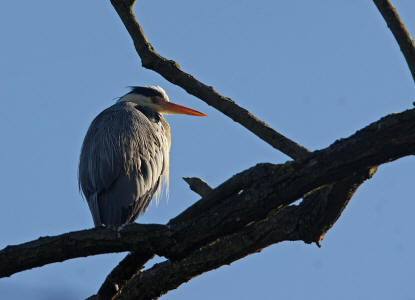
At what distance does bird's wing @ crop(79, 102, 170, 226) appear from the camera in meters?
6.55

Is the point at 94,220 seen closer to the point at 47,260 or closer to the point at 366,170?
the point at 47,260

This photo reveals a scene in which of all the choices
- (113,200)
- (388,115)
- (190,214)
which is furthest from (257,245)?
(113,200)

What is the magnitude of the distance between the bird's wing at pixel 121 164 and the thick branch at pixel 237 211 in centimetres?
256

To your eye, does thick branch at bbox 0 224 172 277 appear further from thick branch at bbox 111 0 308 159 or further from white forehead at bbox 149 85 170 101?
white forehead at bbox 149 85 170 101

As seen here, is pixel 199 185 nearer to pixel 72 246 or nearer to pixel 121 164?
pixel 121 164

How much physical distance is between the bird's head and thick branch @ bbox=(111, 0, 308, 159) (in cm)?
336

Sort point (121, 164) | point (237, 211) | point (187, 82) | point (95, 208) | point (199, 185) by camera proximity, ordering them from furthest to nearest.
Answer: point (121, 164) < point (95, 208) < point (199, 185) < point (187, 82) < point (237, 211)

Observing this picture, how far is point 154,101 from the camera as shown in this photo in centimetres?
895

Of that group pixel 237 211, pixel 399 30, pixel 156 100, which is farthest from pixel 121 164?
pixel 399 30

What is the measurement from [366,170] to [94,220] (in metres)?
3.56

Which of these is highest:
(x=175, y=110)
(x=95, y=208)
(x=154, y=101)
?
(x=154, y=101)

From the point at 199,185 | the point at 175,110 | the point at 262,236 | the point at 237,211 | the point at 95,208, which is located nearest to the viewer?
the point at 237,211

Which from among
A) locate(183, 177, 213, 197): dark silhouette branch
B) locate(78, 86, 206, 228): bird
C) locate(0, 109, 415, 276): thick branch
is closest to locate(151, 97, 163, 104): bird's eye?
locate(78, 86, 206, 228): bird

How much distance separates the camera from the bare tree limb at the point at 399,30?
432 centimetres
